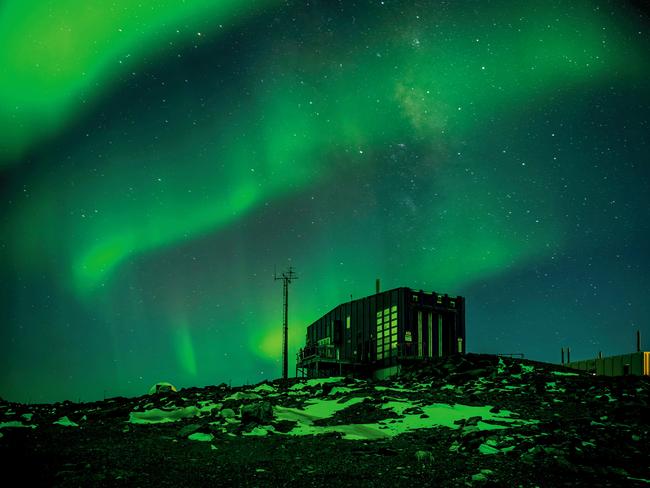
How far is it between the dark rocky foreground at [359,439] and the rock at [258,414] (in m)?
0.06

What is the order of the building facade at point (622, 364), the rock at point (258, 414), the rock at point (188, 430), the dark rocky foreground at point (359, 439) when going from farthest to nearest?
1. the building facade at point (622, 364)
2. the rock at point (258, 414)
3. the rock at point (188, 430)
4. the dark rocky foreground at point (359, 439)

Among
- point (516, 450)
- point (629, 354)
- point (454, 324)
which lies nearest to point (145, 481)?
point (516, 450)

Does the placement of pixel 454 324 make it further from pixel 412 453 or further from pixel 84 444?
pixel 84 444

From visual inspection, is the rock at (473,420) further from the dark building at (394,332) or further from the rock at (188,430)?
the dark building at (394,332)

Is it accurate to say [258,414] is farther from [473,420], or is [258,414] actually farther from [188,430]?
[473,420]

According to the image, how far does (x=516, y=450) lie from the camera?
1306cm

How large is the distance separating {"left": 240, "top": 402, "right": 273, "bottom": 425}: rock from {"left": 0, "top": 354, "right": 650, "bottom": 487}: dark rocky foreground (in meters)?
0.06

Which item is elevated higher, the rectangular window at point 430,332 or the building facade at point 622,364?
the rectangular window at point 430,332

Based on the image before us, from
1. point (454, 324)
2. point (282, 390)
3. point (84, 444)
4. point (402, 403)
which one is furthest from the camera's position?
point (454, 324)

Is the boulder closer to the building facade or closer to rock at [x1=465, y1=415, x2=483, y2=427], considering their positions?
rock at [x1=465, y1=415, x2=483, y2=427]

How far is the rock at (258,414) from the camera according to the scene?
17688mm

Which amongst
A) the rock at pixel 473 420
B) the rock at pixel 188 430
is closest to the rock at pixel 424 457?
the rock at pixel 473 420

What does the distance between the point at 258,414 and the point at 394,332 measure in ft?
59.8

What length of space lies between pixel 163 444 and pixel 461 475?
770 centimetres
